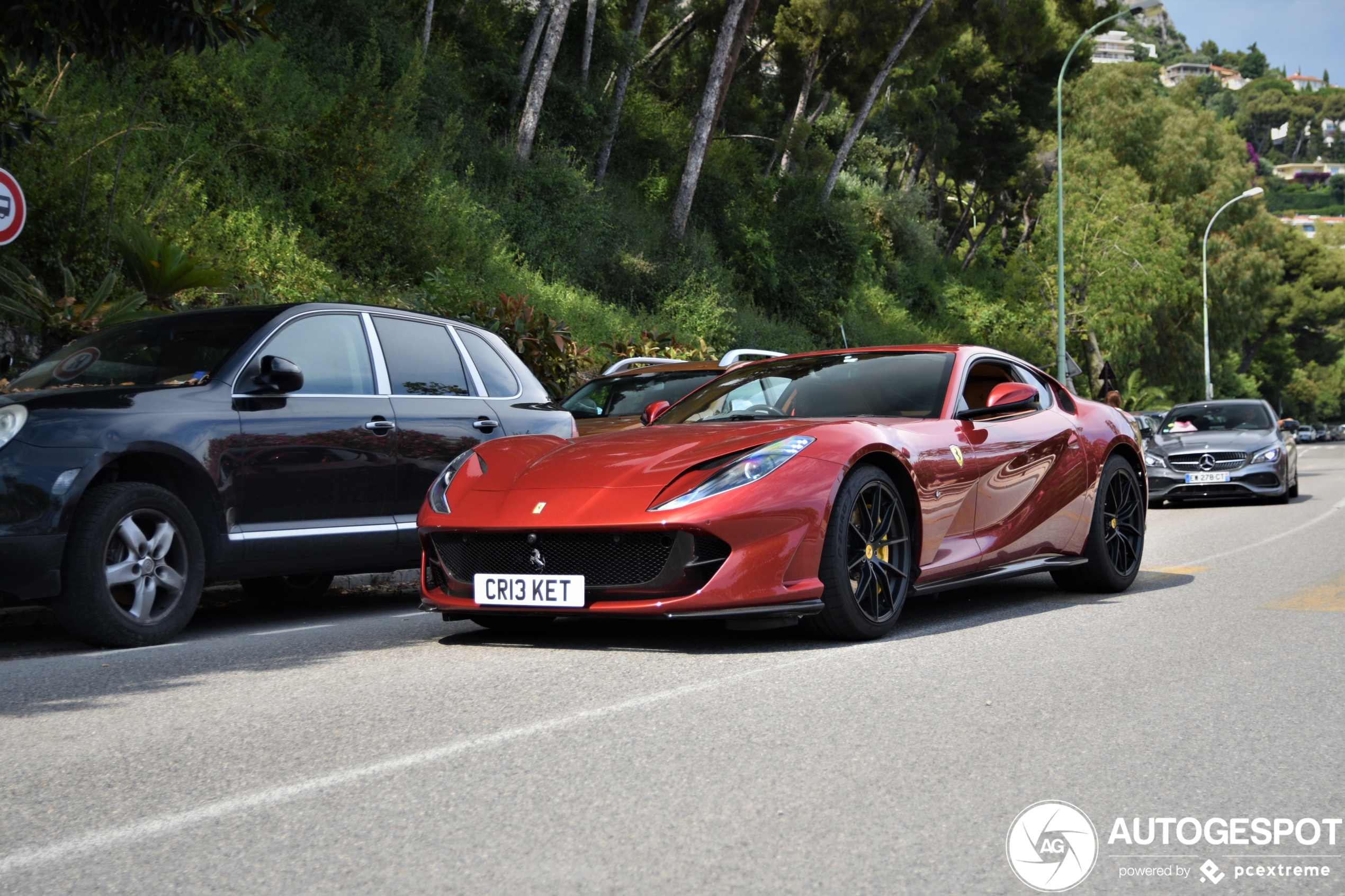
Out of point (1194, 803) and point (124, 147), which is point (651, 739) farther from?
point (124, 147)

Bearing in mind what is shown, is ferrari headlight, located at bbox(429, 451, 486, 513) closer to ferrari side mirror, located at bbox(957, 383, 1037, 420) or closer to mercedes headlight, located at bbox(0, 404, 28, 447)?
mercedes headlight, located at bbox(0, 404, 28, 447)

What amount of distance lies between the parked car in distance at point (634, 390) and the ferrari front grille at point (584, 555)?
5902mm

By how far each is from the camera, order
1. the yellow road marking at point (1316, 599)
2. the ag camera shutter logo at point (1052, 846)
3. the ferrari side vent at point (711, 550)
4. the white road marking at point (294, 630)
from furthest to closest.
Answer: the yellow road marking at point (1316, 599), the white road marking at point (294, 630), the ferrari side vent at point (711, 550), the ag camera shutter logo at point (1052, 846)

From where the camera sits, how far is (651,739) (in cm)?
424

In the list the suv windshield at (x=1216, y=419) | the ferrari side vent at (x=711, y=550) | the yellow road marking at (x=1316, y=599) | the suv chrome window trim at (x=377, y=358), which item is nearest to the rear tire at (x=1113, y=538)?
the yellow road marking at (x=1316, y=599)

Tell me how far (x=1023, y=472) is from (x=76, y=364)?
5165 millimetres

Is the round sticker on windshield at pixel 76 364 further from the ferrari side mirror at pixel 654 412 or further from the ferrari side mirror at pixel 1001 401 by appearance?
the ferrari side mirror at pixel 1001 401

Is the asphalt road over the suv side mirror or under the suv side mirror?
under

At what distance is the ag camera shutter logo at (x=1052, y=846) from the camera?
305 centimetres

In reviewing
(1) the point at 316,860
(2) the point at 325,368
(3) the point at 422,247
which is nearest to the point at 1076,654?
(1) the point at 316,860

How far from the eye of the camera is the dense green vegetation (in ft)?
51.8

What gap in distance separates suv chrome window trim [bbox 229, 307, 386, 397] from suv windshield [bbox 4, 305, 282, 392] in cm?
9

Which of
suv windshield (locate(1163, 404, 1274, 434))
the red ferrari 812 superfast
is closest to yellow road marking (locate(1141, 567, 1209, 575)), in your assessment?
the red ferrari 812 superfast

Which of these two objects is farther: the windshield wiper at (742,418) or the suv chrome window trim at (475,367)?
the suv chrome window trim at (475,367)
